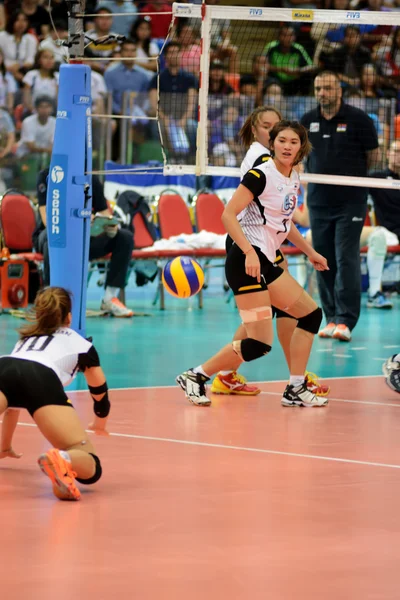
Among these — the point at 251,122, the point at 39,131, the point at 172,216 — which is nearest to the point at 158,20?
the point at 39,131

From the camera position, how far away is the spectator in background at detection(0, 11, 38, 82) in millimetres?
20594

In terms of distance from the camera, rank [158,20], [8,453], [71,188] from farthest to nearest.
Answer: [158,20] → [71,188] → [8,453]

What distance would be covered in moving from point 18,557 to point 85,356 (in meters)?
1.51

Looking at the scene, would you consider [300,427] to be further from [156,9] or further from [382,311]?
[156,9]

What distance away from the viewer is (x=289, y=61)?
846 inches

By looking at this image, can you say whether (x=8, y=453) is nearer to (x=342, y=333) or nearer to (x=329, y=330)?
A: (x=342, y=333)

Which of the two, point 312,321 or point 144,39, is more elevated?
point 144,39

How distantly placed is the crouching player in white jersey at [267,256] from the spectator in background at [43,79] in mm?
12025

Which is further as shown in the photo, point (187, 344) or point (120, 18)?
point (120, 18)

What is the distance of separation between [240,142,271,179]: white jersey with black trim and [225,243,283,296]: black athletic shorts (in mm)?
617

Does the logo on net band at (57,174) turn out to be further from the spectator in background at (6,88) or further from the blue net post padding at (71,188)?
the spectator in background at (6,88)

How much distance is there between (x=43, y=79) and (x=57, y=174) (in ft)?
36.3

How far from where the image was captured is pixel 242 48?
74.3 ft

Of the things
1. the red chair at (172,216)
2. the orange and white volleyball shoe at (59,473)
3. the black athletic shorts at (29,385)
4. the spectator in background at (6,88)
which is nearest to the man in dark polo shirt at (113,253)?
the red chair at (172,216)
